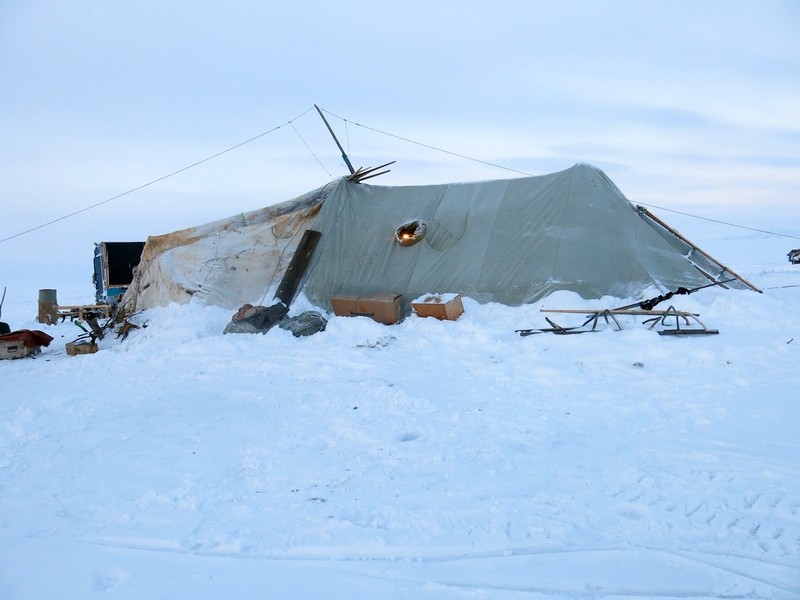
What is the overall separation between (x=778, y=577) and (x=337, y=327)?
22.1 ft

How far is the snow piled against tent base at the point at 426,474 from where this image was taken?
8.82 ft

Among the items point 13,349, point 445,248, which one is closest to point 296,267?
point 445,248

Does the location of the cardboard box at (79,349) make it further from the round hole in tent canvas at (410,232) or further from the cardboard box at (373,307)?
the round hole in tent canvas at (410,232)

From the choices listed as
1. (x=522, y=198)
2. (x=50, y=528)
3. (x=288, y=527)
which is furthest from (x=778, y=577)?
(x=522, y=198)

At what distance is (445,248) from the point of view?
10.3m

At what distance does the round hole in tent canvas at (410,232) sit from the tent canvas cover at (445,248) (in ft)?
0.24

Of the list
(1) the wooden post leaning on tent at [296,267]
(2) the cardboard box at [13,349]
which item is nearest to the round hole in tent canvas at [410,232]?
(1) the wooden post leaning on tent at [296,267]

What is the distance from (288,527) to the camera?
313 cm

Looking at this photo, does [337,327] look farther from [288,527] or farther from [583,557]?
[583,557]

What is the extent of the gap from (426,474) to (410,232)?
7.23 meters

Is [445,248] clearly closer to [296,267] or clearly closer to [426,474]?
[296,267]

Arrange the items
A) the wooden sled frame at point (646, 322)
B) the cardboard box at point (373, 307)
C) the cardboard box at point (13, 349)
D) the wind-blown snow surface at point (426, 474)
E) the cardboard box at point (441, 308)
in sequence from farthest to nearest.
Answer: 1. the cardboard box at point (373, 307)
2. the cardboard box at point (13, 349)
3. the cardboard box at point (441, 308)
4. the wooden sled frame at point (646, 322)
5. the wind-blown snow surface at point (426, 474)

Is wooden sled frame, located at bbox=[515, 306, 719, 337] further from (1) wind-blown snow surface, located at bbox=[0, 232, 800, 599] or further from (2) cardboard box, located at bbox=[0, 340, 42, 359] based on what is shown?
(2) cardboard box, located at bbox=[0, 340, 42, 359]

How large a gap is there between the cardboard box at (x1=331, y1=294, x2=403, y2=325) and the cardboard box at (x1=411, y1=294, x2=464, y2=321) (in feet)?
1.24
